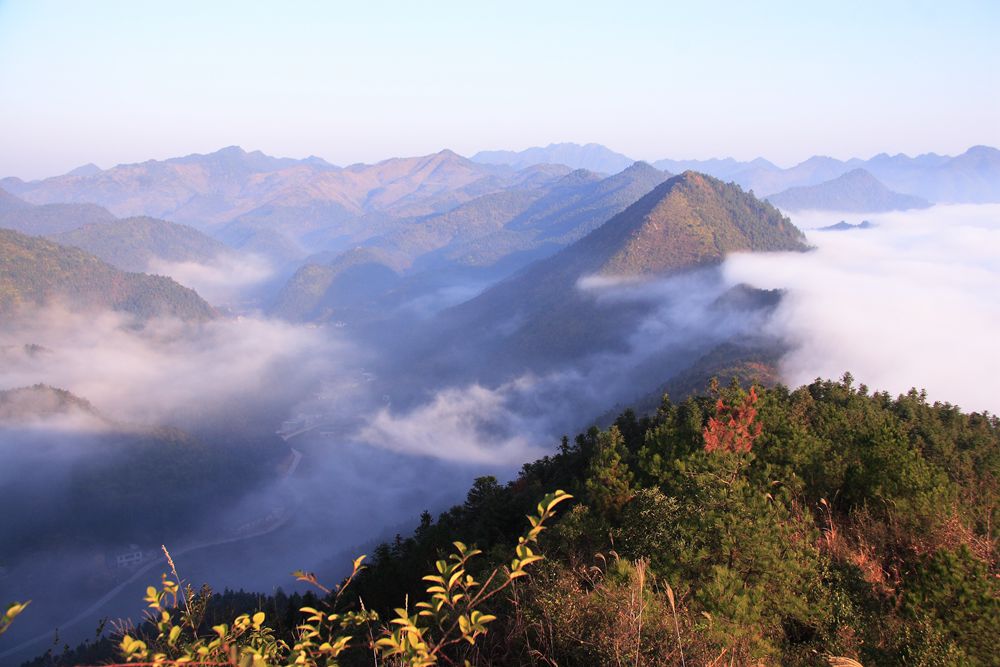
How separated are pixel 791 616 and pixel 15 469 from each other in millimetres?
171961

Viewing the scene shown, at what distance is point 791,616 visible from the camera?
1151 cm

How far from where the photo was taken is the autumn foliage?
20.7 m

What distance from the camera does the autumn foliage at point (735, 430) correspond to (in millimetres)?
20656

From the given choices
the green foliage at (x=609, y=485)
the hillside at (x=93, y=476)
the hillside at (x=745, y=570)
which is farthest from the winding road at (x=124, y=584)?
the green foliage at (x=609, y=485)

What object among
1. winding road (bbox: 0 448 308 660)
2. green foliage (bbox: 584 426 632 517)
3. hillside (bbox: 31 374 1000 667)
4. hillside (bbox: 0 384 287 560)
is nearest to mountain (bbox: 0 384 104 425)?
hillside (bbox: 0 384 287 560)

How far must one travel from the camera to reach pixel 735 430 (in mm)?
21594

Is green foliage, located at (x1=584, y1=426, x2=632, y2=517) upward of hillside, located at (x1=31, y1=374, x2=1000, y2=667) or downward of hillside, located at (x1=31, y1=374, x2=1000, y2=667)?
downward

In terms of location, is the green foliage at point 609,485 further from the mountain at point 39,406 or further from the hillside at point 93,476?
the mountain at point 39,406

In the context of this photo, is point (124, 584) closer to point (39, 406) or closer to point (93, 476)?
point (93, 476)

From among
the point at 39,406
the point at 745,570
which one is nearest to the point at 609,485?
the point at 745,570

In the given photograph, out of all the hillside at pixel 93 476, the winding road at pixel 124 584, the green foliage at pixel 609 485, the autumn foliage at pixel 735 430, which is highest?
the autumn foliage at pixel 735 430

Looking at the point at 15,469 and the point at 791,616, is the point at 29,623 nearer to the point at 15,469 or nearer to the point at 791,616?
the point at 15,469

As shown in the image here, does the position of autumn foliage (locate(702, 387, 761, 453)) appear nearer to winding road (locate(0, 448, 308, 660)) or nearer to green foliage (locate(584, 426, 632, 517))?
green foliage (locate(584, 426, 632, 517))

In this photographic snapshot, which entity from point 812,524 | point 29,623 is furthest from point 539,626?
point 29,623
